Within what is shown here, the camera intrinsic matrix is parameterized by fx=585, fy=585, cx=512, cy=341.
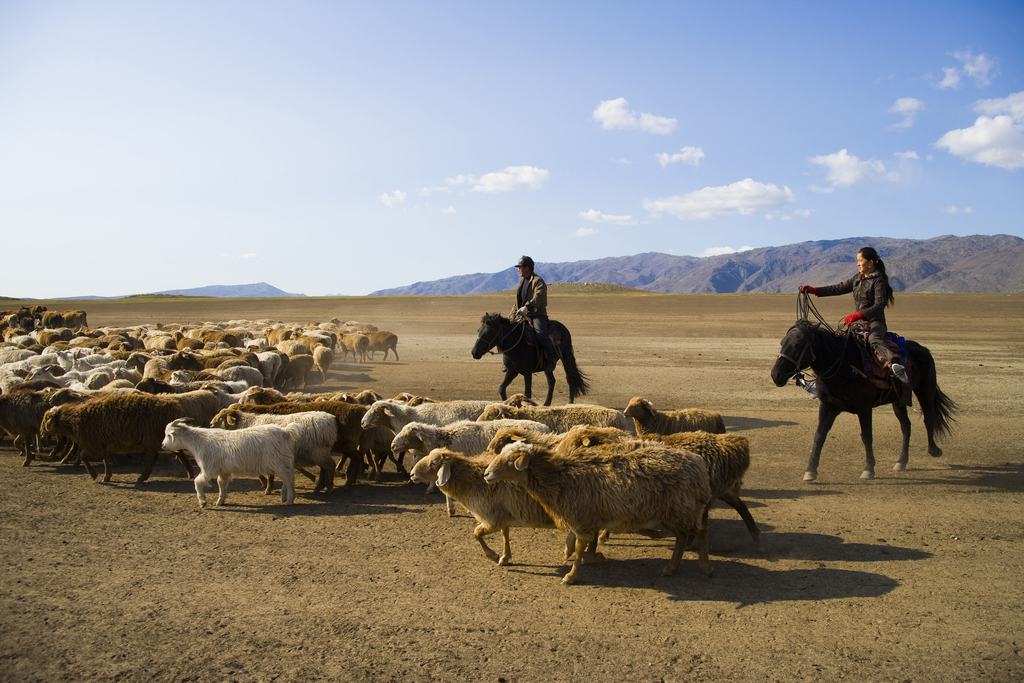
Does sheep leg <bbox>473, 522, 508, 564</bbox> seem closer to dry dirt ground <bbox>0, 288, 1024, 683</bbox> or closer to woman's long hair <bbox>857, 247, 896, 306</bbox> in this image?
dry dirt ground <bbox>0, 288, 1024, 683</bbox>

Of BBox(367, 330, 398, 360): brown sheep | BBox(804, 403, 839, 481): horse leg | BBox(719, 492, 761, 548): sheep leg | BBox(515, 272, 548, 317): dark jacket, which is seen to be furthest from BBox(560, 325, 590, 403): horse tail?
BBox(367, 330, 398, 360): brown sheep

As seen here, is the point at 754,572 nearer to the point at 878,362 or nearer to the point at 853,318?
the point at 878,362

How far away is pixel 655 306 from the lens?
5941 cm

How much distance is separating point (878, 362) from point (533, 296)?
6.46 m

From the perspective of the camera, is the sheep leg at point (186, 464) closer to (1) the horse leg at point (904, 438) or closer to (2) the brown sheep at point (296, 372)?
(2) the brown sheep at point (296, 372)

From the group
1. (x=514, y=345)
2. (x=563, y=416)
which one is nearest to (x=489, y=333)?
(x=514, y=345)

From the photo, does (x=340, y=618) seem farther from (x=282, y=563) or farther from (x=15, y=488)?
(x=15, y=488)

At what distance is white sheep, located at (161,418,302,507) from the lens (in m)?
7.06

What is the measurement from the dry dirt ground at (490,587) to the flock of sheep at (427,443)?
0.42 meters

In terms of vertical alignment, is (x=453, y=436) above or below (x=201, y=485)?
above

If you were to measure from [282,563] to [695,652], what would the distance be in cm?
381

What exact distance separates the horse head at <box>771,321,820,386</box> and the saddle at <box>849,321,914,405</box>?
913 mm

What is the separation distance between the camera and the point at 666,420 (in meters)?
8.27

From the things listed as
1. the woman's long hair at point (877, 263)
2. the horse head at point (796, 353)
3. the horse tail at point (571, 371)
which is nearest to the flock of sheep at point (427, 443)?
the horse head at point (796, 353)
